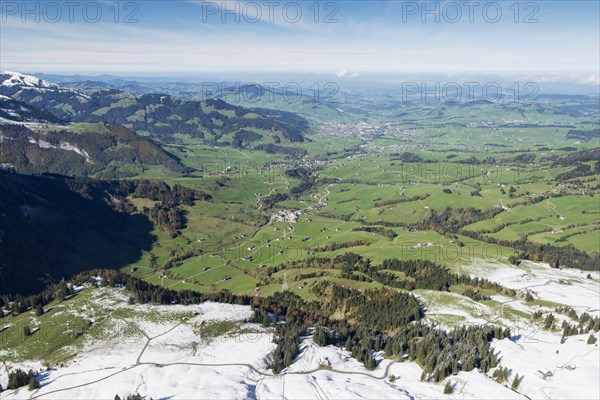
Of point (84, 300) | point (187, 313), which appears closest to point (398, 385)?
point (187, 313)

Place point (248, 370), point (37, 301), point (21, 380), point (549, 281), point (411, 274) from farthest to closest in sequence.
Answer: point (411, 274)
point (549, 281)
point (37, 301)
point (248, 370)
point (21, 380)

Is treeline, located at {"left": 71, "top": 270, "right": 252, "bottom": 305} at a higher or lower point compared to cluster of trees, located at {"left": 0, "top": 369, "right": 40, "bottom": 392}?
higher

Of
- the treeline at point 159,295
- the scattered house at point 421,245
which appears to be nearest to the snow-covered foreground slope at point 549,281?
the scattered house at point 421,245

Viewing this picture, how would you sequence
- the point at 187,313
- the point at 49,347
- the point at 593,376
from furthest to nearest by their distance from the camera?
the point at 187,313, the point at 49,347, the point at 593,376

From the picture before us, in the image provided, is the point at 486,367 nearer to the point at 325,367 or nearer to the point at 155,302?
the point at 325,367

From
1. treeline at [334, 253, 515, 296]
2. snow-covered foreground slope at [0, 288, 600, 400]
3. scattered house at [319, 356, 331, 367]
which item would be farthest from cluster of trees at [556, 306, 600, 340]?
scattered house at [319, 356, 331, 367]

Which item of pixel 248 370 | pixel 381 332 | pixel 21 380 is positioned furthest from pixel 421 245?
pixel 21 380

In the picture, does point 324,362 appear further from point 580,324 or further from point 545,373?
point 580,324

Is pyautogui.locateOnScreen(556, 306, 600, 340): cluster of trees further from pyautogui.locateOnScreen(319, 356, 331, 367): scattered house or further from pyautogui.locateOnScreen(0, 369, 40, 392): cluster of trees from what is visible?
pyautogui.locateOnScreen(0, 369, 40, 392): cluster of trees
